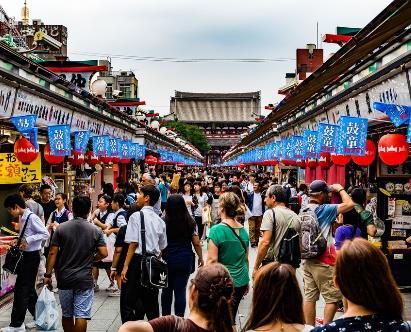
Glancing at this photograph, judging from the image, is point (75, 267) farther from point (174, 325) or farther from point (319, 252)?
point (174, 325)

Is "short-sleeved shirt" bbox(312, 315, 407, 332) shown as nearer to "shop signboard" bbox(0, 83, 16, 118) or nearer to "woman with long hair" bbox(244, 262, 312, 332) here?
"woman with long hair" bbox(244, 262, 312, 332)

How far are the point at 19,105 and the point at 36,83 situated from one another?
0.80m

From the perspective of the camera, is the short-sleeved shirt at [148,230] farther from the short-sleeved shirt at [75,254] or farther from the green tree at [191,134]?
the green tree at [191,134]

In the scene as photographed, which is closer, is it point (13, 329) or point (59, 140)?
point (13, 329)

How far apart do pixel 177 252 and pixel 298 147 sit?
910 cm

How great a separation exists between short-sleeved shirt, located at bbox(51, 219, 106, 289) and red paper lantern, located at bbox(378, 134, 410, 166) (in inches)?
160

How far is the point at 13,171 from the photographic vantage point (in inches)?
443

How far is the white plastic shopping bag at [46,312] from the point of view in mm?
6898

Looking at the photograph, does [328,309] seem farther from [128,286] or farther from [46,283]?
[46,283]

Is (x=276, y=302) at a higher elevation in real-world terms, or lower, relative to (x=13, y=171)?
lower

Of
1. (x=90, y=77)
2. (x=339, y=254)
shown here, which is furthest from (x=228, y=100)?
(x=339, y=254)

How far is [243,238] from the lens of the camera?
20.2 feet

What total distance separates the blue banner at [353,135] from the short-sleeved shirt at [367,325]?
20.8 feet

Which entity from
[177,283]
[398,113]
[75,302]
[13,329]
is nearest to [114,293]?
[13,329]
